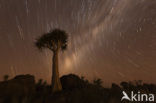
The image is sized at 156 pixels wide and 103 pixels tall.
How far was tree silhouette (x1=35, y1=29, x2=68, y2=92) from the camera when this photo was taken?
47.4 ft

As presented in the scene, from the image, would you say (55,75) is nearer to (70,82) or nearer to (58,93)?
(58,93)

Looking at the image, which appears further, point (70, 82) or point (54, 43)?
point (70, 82)

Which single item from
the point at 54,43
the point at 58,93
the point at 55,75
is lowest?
the point at 58,93

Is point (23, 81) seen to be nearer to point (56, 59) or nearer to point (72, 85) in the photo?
point (56, 59)

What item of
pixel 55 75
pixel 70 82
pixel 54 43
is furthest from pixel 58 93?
pixel 70 82

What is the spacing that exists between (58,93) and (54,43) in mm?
6042

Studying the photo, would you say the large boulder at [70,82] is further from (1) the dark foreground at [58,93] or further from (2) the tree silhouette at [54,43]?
(2) the tree silhouette at [54,43]

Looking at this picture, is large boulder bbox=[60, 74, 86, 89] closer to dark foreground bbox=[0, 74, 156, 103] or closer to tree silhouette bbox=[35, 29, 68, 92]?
dark foreground bbox=[0, 74, 156, 103]

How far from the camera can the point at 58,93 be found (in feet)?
39.2

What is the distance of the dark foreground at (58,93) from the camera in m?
4.97

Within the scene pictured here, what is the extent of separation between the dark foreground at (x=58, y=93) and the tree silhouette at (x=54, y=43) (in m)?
1.36

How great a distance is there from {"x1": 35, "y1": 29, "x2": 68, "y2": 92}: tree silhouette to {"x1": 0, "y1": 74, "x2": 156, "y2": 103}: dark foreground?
4.48 ft

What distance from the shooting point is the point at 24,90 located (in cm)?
1216

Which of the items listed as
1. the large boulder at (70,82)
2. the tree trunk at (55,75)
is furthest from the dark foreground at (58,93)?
the tree trunk at (55,75)
